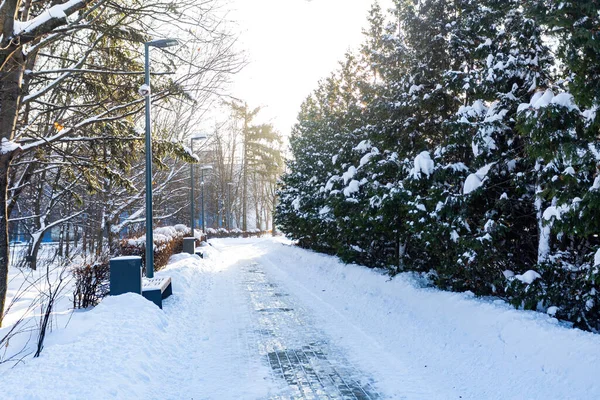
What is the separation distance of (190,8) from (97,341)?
6534mm

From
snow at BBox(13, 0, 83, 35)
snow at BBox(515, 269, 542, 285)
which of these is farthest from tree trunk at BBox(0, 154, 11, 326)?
snow at BBox(515, 269, 542, 285)

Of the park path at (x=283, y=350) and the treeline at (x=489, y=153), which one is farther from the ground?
the treeline at (x=489, y=153)

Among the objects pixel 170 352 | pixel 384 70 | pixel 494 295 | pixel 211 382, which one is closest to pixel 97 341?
pixel 170 352

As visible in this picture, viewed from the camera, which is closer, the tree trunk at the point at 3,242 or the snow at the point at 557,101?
the snow at the point at 557,101

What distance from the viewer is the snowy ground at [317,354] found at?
194 inches

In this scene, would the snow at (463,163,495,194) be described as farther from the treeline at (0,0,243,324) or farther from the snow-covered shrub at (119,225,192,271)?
the snow-covered shrub at (119,225,192,271)

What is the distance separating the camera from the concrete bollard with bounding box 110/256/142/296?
338 inches

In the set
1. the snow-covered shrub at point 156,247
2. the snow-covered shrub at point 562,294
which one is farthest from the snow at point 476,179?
the snow-covered shrub at point 156,247

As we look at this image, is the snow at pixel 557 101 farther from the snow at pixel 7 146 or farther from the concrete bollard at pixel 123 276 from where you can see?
the snow at pixel 7 146

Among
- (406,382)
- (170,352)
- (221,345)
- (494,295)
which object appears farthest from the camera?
(494,295)

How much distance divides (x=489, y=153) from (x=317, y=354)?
4.55 metres

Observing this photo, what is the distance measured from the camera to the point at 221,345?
23.7 feet

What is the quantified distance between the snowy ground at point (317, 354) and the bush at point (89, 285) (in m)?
1.45

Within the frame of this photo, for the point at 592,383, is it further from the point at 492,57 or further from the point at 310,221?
the point at 310,221
